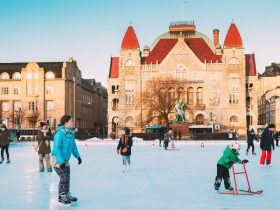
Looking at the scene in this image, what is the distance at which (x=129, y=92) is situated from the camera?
84000mm

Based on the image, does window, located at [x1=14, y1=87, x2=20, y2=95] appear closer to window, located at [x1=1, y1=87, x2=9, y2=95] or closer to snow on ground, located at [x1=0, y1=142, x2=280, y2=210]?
window, located at [x1=1, y1=87, x2=9, y2=95]

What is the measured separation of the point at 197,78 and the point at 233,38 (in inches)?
384

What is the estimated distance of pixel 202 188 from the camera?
474 inches

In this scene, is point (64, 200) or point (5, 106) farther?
point (5, 106)

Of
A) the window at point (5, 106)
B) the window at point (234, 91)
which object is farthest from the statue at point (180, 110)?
the window at point (5, 106)

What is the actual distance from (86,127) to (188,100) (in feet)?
74.8

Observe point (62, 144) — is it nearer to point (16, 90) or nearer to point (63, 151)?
point (63, 151)

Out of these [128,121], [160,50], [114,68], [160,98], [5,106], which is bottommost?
[128,121]

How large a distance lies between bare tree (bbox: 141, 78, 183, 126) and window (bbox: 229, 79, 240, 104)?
8662 millimetres

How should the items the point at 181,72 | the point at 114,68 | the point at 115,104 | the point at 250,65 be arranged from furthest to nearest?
the point at 114,68 → the point at 115,104 → the point at 250,65 → the point at 181,72

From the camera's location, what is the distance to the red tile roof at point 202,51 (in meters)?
83.8

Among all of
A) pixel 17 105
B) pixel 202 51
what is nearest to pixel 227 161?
pixel 17 105

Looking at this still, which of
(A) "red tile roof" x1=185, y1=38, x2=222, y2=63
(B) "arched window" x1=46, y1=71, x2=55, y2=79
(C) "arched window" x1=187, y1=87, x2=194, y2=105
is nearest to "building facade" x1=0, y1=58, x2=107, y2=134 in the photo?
(B) "arched window" x1=46, y1=71, x2=55, y2=79

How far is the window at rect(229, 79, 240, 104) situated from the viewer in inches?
3196
